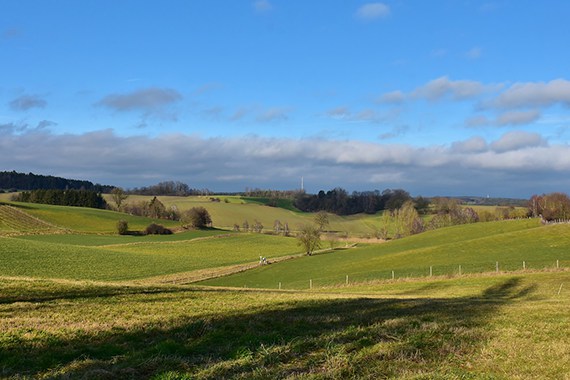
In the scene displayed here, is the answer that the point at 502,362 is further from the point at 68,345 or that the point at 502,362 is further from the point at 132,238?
the point at 132,238

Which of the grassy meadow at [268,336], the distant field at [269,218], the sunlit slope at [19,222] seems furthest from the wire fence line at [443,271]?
the distant field at [269,218]

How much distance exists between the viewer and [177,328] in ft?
36.4

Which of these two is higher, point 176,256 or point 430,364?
point 430,364

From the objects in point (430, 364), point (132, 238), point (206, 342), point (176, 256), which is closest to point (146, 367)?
point (206, 342)

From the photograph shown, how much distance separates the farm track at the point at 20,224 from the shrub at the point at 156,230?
66.4 feet

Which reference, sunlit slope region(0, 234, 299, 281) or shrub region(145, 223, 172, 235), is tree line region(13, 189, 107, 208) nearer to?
shrub region(145, 223, 172, 235)

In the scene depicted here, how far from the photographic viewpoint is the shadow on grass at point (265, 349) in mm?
7531

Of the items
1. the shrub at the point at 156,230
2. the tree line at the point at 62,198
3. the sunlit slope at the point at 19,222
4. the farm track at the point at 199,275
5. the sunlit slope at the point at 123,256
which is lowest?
the farm track at the point at 199,275

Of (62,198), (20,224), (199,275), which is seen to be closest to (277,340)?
(199,275)

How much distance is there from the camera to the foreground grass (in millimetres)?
7703

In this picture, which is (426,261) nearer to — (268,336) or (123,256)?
(123,256)

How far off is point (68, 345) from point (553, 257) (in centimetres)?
5395

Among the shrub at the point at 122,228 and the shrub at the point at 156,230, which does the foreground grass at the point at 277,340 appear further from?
the shrub at the point at 156,230

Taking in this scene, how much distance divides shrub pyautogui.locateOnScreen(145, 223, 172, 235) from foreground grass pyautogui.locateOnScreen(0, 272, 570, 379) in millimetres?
107879
